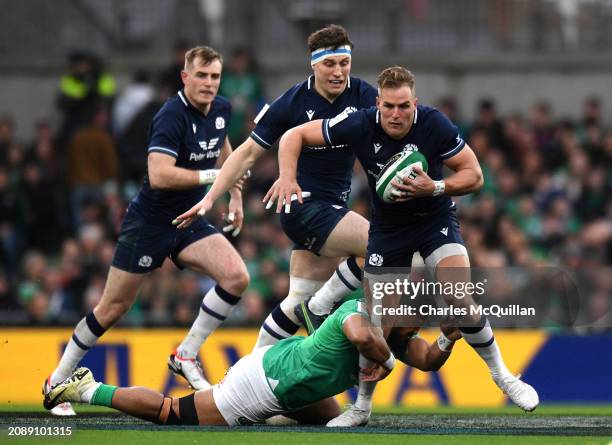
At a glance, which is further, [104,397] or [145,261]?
[145,261]

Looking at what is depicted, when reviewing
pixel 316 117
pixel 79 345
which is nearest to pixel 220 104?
pixel 316 117

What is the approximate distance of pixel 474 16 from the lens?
73.6ft

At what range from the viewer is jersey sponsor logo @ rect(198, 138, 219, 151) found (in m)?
12.0

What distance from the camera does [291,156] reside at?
10445 millimetres

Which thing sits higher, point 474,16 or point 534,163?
point 474,16

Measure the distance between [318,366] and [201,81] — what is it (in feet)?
10.7

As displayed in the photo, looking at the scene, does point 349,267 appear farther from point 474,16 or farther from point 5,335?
point 474,16

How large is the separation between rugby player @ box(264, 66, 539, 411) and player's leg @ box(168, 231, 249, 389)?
1.59m

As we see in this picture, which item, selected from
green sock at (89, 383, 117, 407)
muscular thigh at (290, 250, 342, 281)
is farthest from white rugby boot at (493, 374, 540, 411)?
green sock at (89, 383, 117, 407)

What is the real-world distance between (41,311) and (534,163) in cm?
711

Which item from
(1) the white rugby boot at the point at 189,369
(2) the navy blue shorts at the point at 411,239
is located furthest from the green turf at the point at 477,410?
(2) the navy blue shorts at the point at 411,239

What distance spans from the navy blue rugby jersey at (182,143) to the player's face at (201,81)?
11 cm

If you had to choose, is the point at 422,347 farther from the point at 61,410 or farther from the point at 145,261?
the point at 61,410

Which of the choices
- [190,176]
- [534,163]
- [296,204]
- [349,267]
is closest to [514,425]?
[349,267]
